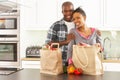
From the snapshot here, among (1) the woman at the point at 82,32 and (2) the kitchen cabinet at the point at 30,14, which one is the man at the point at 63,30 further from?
(2) the kitchen cabinet at the point at 30,14

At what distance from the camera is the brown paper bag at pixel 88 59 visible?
1983 millimetres

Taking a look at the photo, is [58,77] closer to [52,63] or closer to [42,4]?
[52,63]

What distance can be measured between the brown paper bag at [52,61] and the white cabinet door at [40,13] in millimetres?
2094

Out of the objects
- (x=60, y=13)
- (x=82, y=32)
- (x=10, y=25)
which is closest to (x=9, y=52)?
(x=10, y=25)

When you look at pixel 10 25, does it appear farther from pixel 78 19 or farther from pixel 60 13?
pixel 78 19

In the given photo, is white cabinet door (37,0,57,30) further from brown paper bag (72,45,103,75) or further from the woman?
brown paper bag (72,45,103,75)

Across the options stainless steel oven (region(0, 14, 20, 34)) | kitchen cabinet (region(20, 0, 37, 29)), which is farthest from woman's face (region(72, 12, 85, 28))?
kitchen cabinet (region(20, 0, 37, 29))

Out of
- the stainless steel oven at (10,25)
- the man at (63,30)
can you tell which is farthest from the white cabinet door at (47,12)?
the man at (63,30)

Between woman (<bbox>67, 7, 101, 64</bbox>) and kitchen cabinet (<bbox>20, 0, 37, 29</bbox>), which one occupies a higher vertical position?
kitchen cabinet (<bbox>20, 0, 37, 29</bbox>)

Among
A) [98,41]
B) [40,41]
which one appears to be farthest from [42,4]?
[98,41]

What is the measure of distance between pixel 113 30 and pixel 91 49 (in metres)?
2.23

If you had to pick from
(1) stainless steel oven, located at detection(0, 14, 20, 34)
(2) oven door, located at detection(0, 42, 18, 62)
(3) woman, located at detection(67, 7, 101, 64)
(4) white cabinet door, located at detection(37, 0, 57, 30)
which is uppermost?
(4) white cabinet door, located at detection(37, 0, 57, 30)

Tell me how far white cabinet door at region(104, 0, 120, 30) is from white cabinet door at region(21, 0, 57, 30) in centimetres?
85

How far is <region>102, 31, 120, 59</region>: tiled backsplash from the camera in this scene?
4.33 m
